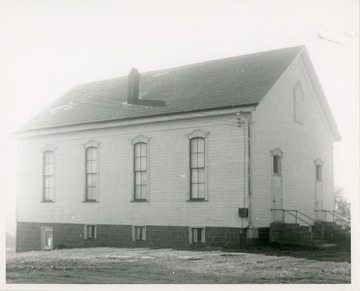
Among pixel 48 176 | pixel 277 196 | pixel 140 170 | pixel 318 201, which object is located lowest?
pixel 318 201

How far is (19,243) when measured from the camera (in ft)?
83.0

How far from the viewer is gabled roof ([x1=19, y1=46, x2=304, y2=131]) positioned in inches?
820

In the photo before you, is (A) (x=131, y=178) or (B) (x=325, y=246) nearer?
(B) (x=325, y=246)

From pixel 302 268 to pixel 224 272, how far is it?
6.44ft

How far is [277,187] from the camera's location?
21.7m

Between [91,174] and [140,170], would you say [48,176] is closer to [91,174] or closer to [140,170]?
[91,174]

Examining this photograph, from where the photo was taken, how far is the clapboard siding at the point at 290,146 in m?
20.6

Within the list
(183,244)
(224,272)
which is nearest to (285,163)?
(183,244)

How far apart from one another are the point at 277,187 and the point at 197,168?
2.94 meters

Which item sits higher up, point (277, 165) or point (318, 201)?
point (277, 165)

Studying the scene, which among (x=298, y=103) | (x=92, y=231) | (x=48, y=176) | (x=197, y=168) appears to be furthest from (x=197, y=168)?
(x=48, y=176)

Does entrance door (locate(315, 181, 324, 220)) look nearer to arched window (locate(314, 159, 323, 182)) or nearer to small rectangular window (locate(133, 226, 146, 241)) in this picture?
arched window (locate(314, 159, 323, 182))

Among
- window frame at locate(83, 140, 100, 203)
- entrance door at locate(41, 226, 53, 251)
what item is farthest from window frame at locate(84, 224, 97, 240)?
entrance door at locate(41, 226, 53, 251)

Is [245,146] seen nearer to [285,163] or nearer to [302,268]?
[285,163]
